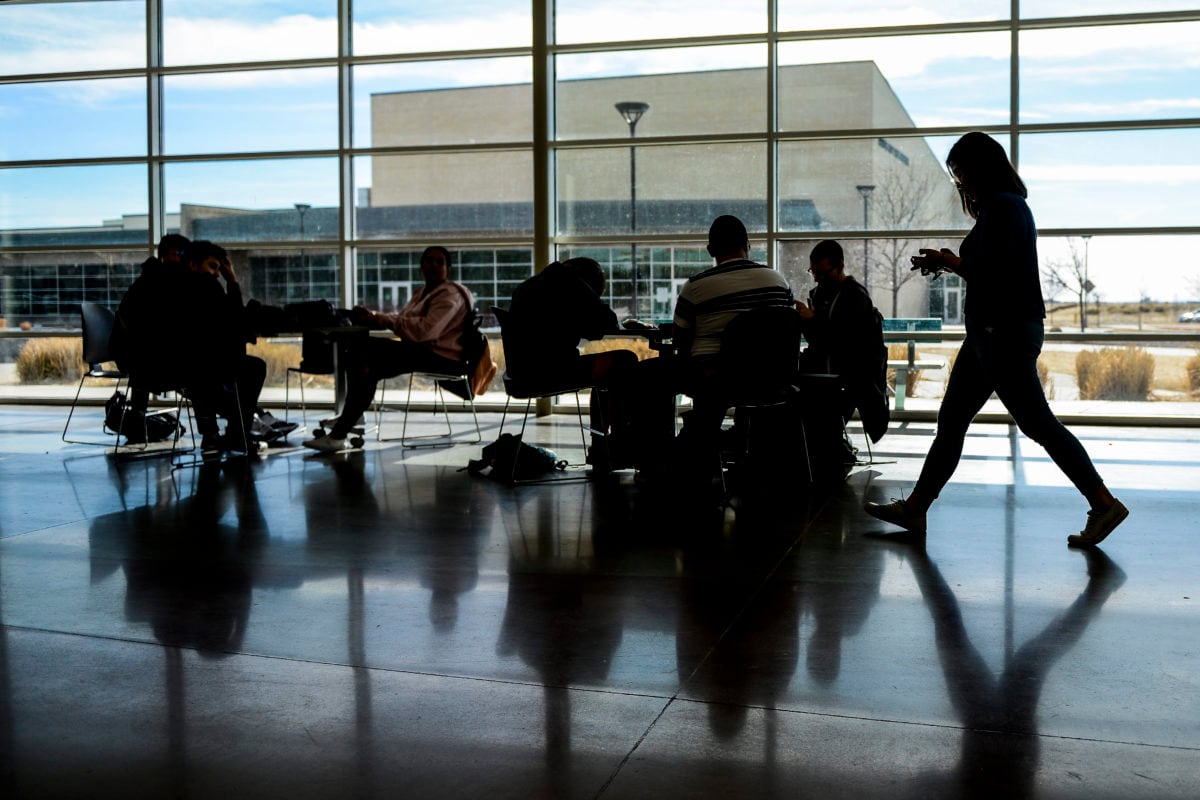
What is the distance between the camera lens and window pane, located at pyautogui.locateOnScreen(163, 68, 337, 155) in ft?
33.1

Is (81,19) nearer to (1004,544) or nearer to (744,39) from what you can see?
(744,39)

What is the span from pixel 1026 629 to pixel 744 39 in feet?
22.7

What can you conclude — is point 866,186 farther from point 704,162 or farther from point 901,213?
point 704,162

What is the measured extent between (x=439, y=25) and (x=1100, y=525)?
24.1 ft

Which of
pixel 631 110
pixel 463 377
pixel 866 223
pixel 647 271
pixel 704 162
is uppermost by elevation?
pixel 631 110

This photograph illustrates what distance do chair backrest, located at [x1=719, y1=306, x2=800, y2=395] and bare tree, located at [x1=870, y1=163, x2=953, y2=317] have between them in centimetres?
418

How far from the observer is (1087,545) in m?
4.08

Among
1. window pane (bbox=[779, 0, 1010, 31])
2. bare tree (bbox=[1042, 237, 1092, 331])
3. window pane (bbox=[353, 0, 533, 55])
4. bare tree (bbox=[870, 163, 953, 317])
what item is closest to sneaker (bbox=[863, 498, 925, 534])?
bare tree (bbox=[870, 163, 953, 317])

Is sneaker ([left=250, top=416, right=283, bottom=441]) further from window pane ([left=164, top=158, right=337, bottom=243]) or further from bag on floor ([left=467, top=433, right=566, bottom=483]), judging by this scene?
window pane ([left=164, top=158, right=337, bottom=243])

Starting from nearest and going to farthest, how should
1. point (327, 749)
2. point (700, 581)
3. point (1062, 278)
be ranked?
point (327, 749), point (700, 581), point (1062, 278)

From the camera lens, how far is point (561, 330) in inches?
214

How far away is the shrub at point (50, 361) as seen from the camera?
10773 mm

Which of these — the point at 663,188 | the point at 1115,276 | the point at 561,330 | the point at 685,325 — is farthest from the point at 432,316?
the point at 1115,276

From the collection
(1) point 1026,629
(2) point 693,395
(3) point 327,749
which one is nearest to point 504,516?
(2) point 693,395
